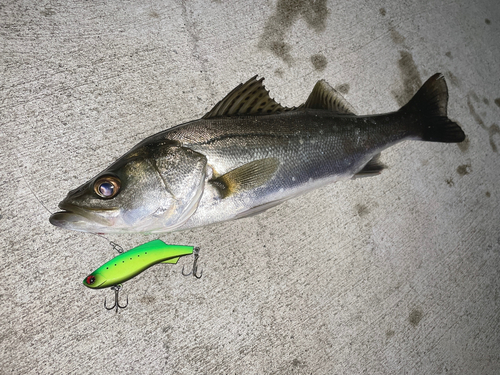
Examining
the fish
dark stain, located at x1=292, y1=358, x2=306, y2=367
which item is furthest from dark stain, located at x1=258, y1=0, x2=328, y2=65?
dark stain, located at x1=292, y1=358, x2=306, y2=367

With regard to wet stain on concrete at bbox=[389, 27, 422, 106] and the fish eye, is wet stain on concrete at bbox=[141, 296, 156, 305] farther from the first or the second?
wet stain on concrete at bbox=[389, 27, 422, 106]

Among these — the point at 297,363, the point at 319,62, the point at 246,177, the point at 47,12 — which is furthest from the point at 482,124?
the point at 47,12

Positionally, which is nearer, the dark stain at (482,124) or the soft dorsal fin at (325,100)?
the soft dorsal fin at (325,100)

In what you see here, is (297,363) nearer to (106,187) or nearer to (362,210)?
(362,210)

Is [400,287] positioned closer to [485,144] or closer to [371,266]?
[371,266]

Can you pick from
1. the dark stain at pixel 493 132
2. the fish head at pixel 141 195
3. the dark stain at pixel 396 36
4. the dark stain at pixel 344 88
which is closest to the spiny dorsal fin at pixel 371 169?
the dark stain at pixel 344 88

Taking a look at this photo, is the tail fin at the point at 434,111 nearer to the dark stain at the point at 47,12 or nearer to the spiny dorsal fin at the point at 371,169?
the spiny dorsal fin at the point at 371,169

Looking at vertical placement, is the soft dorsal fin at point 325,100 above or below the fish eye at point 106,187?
above
